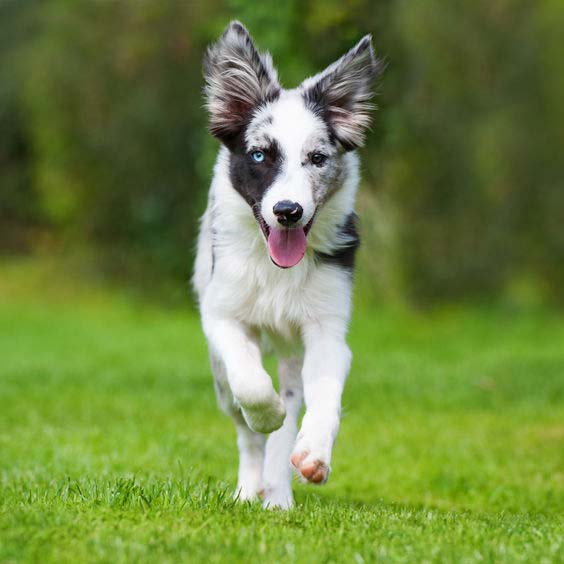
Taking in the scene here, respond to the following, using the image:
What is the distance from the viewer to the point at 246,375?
17.6 ft

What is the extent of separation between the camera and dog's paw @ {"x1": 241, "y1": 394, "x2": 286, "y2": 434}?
5.36m

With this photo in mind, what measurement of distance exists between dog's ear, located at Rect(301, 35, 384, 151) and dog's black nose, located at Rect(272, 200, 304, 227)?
0.70 metres

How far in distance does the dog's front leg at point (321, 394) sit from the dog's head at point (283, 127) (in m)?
0.45

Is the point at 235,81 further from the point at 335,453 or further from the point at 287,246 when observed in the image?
the point at 335,453

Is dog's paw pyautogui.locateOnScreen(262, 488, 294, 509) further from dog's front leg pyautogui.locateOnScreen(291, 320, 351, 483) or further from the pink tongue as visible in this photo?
the pink tongue

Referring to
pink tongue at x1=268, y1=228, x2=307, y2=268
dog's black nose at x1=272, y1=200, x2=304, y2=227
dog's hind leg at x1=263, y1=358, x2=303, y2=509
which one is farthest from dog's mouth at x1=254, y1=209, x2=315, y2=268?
dog's hind leg at x1=263, y1=358, x2=303, y2=509

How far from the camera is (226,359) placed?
5.56 metres

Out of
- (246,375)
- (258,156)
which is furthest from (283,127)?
(246,375)

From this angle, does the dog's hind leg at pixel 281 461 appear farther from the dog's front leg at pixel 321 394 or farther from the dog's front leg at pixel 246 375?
the dog's front leg at pixel 321 394

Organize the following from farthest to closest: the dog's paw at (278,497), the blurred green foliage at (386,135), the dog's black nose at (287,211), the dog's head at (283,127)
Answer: the blurred green foliage at (386,135), the dog's paw at (278,497), the dog's head at (283,127), the dog's black nose at (287,211)

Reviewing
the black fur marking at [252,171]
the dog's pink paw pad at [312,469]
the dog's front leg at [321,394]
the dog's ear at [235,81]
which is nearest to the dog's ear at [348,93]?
the dog's ear at [235,81]

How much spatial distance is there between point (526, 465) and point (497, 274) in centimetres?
1509

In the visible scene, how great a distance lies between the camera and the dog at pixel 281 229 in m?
5.53

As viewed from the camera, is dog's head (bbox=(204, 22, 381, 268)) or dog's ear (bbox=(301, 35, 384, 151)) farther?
dog's ear (bbox=(301, 35, 384, 151))
